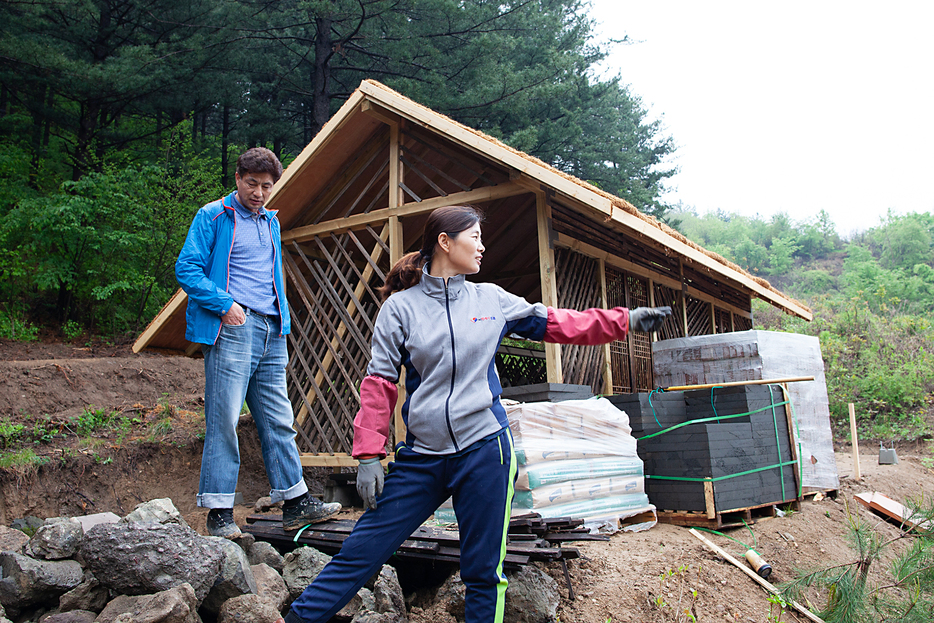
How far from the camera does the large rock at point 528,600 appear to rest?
3352 mm

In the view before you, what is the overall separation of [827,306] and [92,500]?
1068 inches

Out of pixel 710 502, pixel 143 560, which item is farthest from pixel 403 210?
pixel 143 560

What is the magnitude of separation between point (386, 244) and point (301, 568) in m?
4.22

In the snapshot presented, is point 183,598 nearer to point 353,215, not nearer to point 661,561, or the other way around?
point 661,561

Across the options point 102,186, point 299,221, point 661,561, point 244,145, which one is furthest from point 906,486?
point 244,145

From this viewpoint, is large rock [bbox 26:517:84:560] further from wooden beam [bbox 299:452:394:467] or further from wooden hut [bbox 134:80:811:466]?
wooden hut [bbox 134:80:811:466]

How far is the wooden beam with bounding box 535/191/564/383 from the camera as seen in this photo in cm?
614

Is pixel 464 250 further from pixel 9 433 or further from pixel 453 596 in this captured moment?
pixel 9 433

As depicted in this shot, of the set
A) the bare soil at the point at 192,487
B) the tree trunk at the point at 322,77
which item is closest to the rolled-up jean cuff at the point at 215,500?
the bare soil at the point at 192,487

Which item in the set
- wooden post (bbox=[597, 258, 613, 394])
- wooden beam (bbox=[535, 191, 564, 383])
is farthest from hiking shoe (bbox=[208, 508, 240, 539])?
wooden post (bbox=[597, 258, 613, 394])

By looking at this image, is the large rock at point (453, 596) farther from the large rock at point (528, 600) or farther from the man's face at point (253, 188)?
the man's face at point (253, 188)

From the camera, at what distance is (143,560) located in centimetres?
309

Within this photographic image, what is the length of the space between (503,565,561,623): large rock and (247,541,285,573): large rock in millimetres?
A: 1347

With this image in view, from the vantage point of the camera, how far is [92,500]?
712cm
